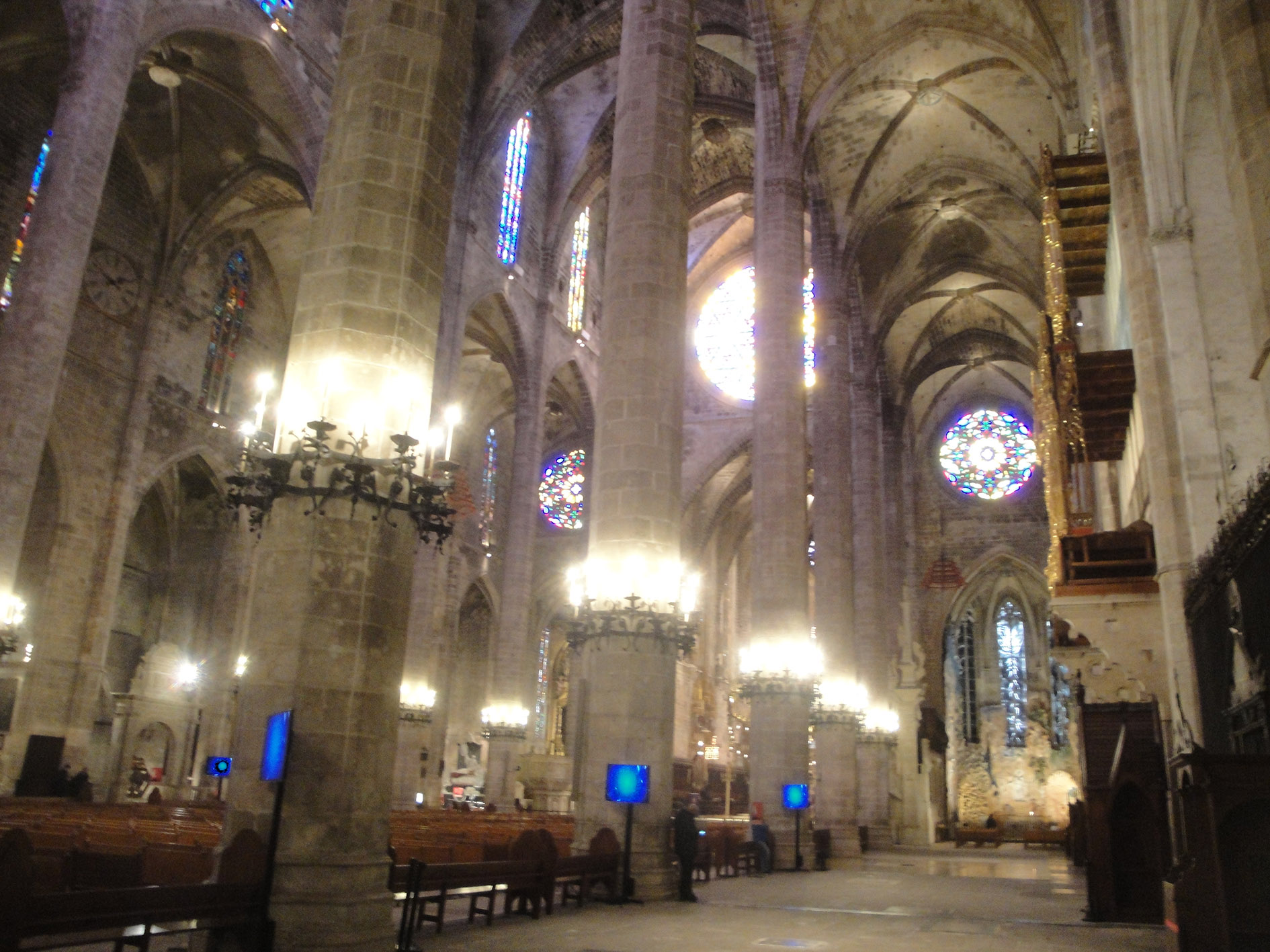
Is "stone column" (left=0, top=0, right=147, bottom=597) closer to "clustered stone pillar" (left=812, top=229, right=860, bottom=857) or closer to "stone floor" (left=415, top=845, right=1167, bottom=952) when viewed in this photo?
"stone floor" (left=415, top=845, right=1167, bottom=952)

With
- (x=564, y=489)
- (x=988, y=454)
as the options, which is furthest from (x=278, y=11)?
(x=988, y=454)

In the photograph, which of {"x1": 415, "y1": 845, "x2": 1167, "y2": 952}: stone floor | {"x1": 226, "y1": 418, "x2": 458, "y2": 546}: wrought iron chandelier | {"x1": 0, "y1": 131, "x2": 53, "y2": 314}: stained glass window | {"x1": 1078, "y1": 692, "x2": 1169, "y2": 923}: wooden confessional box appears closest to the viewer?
{"x1": 226, "y1": 418, "x2": 458, "y2": 546}: wrought iron chandelier

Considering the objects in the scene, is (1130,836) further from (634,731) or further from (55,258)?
(55,258)

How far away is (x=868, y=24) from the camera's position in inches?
877

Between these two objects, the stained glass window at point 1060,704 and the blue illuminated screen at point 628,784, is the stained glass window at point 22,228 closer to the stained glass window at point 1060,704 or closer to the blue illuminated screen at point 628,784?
the blue illuminated screen at point 628,784

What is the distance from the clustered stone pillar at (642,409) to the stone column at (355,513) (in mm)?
3823

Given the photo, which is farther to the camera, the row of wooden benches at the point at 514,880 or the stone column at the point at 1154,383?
the stone column at the point at 1154,383

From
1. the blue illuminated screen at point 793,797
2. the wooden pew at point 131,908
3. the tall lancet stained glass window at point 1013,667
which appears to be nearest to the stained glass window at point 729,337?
the tall lancet stained glass window at point 1013,667

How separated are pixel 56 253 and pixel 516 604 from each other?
14.1 metres

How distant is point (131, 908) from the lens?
506 centimetres

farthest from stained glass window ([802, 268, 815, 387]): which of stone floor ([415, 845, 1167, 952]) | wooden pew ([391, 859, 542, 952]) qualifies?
wooden pew ([391, 859, 542, 952])

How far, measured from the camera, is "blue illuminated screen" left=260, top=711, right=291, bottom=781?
621 cm

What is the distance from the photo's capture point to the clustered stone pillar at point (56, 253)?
46.9 ft

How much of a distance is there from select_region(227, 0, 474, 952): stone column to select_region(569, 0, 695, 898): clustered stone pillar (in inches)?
151
